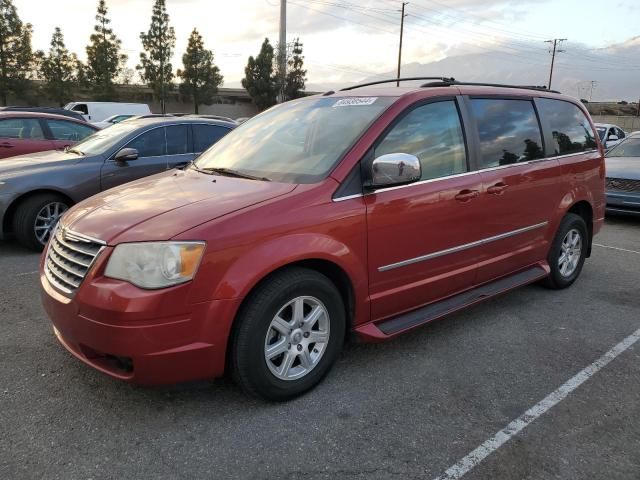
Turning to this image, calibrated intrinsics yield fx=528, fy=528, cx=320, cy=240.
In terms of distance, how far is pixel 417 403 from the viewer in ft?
10.0

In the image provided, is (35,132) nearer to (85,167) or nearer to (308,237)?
(85,167)

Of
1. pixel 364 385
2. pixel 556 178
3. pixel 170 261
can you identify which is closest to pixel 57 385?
pixel 170 261

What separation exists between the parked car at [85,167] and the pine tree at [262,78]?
4597cm

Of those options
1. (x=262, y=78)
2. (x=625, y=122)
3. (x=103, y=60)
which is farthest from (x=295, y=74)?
(x=625, y=122)

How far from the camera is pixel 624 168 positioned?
8.87 meters

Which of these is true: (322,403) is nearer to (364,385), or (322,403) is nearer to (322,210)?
(364,385)

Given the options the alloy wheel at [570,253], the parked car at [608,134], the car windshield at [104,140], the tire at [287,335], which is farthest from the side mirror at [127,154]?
the parked car at [608,134]

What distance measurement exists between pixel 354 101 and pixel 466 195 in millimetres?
1038

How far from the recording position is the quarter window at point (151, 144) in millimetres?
6793

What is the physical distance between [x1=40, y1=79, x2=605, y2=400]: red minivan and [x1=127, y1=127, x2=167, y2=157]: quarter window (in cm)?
A: 297

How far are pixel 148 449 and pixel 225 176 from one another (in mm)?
1756

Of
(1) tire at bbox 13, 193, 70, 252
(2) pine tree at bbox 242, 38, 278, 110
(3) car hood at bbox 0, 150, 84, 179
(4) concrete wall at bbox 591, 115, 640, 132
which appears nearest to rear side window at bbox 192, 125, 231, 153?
(3) car hood at bbox 0, 150, 84, 179

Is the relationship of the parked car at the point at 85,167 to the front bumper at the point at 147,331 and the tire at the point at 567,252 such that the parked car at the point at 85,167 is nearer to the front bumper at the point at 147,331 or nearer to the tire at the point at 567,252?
the front bumper at the point at 147,331

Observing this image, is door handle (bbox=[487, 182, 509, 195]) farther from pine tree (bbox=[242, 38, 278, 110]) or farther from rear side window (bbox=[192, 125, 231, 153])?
pine tree (bbox=[242, 38, 278, 110])
